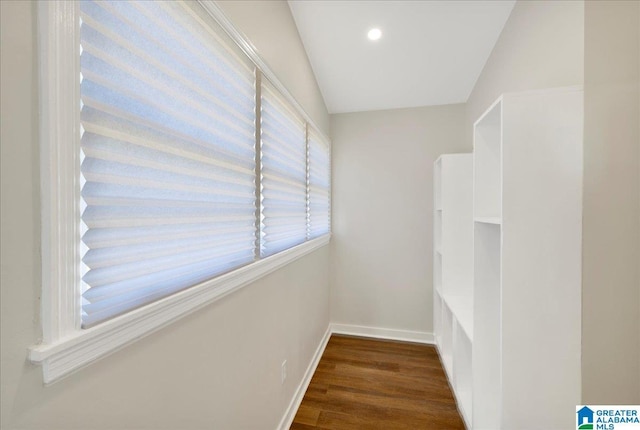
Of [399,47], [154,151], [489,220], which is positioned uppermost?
[399,47]

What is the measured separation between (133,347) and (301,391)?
5.55 feet

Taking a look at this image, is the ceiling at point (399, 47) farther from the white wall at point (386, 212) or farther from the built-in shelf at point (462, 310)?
the built-in shelf at point (462, 310)

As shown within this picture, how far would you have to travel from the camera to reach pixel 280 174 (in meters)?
1.63

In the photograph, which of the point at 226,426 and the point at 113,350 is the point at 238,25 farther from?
the point at 226,426

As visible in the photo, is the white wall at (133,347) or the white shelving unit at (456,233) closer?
the white wall at (133,347)

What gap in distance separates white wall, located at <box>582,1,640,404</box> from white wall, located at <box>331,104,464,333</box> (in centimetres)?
184

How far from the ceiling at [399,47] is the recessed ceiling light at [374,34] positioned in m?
0.04

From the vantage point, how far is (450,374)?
85.3 inches

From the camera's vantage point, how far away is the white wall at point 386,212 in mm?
2943

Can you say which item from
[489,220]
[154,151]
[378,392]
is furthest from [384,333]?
[154,151]

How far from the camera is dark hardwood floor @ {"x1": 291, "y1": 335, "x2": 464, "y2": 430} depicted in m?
1.81

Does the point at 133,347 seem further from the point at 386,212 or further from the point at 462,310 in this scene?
the point at 386,212

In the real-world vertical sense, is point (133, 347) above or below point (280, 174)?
below

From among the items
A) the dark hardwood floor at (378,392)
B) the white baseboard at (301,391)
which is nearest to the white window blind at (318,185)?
the white baseboard at (301,391)
